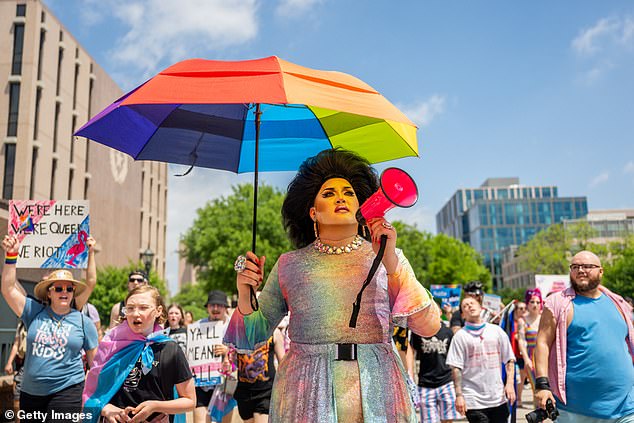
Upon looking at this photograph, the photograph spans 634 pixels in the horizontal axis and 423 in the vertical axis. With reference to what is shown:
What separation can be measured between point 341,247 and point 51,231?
5654 millimetres

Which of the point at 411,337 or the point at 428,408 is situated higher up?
the point at 411,337

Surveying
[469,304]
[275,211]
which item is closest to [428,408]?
[469,304]

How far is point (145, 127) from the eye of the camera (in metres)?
4.08

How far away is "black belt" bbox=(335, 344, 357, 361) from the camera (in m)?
2.97

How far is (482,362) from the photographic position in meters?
6.55

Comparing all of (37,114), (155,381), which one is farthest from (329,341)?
(37,114)

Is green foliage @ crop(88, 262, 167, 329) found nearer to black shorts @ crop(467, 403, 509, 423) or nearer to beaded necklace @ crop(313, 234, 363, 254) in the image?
black shorts @ crop(467, 403, 509, 423)

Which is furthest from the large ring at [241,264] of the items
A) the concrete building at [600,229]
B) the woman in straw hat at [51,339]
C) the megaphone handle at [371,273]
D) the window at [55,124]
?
the concrete building at [600,229]

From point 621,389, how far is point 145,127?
391 centimetres

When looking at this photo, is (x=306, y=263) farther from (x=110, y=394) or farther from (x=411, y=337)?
(x=411, y=337)

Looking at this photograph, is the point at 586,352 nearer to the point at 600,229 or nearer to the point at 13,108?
the point at 13,108

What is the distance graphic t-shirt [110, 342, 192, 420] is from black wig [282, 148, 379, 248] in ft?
3.79

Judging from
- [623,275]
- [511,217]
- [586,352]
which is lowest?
[586,352]

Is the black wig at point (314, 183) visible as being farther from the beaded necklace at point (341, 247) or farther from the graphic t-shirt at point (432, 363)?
the graphic t-shirt at point (432, 363)
